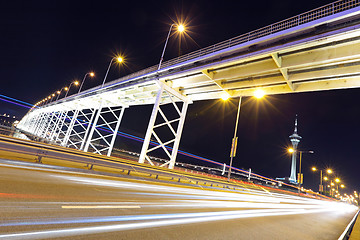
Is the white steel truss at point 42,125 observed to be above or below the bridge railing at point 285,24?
below

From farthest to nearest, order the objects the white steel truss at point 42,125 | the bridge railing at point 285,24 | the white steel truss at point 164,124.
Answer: the white steel truss at point 42,125 < the white steel truss at point 164,124 < the bridge railing at point 285,24

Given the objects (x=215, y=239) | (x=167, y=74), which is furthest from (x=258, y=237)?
(x=167, y=74)

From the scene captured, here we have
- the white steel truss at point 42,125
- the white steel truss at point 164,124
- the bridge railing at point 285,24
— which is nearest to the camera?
the bridge railing at point 285,24

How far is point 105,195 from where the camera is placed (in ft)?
18.9

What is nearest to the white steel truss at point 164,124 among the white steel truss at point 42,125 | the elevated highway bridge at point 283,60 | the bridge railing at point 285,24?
the elevated highway bridge at point 283,60

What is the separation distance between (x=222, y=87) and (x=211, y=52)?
304cm

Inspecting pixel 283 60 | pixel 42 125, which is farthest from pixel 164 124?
pixel 42 125

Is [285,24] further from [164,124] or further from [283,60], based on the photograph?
[164,124]

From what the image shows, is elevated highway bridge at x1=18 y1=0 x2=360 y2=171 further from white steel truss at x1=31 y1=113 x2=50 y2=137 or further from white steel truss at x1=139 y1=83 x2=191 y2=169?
white steel truss at x1=31 y1=113 x2=50 y2=137

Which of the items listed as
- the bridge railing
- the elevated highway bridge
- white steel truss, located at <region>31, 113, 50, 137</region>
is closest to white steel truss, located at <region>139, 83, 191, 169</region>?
the elevated highway bridge

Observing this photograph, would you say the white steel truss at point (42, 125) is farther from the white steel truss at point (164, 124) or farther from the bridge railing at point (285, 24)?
the bridge railing at point (285, 24)

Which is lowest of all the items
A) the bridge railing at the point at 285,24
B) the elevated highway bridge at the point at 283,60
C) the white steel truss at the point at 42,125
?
the white steel truss at the point at 42,125

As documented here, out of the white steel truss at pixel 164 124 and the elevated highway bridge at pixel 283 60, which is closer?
the elevated highway bridge at pixel 283 60

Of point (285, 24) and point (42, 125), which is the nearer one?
point (285, 24)
